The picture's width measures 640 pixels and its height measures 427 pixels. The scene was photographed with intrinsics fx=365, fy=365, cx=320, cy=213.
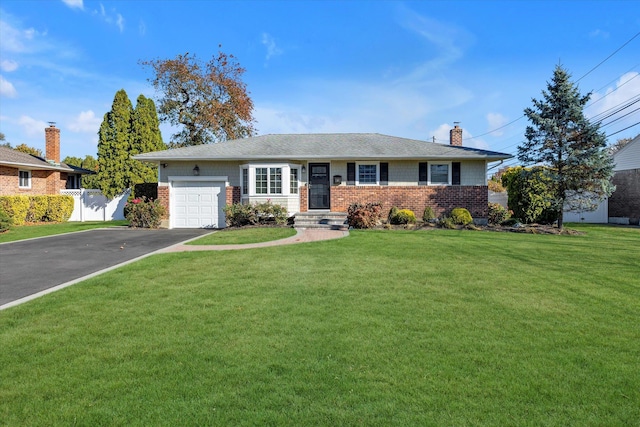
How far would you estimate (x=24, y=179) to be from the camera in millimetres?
23031

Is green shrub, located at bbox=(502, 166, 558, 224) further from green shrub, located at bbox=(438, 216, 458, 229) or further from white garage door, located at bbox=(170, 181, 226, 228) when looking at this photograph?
white garage door, located at bbox=(170, 181, 226, 228)

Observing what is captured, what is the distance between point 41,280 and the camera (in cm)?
694

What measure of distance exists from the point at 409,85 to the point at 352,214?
9.96 metres

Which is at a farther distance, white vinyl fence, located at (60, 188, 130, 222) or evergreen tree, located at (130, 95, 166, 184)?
evergreen tree, located at (130, 95, 166, 184)

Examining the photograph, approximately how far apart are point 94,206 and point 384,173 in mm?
19170

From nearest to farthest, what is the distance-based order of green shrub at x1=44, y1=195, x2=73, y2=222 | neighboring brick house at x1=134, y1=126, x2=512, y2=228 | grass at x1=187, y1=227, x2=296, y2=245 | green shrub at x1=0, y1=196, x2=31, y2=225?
grass at x1=187, y1=227, x2=296, y2=245, neighboring brick house at x1=134, y1=126, x2=512, y2=228, green shrub at x1=0, y1=196, x2=31, y2=225, green shrub at x1=44, y1=195, x2=73, y2=222

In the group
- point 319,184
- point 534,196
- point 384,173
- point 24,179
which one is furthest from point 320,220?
point 24,179

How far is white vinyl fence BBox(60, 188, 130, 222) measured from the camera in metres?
23.8

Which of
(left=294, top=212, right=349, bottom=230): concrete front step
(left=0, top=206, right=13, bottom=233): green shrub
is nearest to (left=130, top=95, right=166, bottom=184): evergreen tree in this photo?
(left=0, top=206, right=13, bottom=233): green shrub

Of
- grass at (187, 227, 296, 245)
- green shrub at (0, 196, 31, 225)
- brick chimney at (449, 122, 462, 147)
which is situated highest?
brick chimney at (449, 122, 462, 147)

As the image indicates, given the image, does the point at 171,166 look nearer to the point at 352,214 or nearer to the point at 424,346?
the point at 352,214

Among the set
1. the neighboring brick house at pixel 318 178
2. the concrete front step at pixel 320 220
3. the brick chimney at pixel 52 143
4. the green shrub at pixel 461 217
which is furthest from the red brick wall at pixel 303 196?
the brick chimney at pixel 52 143

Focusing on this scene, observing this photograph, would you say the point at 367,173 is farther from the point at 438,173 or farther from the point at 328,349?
the point at 328,349

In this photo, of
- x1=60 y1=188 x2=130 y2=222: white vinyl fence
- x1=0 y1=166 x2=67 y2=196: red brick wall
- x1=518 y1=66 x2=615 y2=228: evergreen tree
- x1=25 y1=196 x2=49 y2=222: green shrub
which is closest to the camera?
x1=518 y1=66 x2=615 y2=228: evergreen tree
